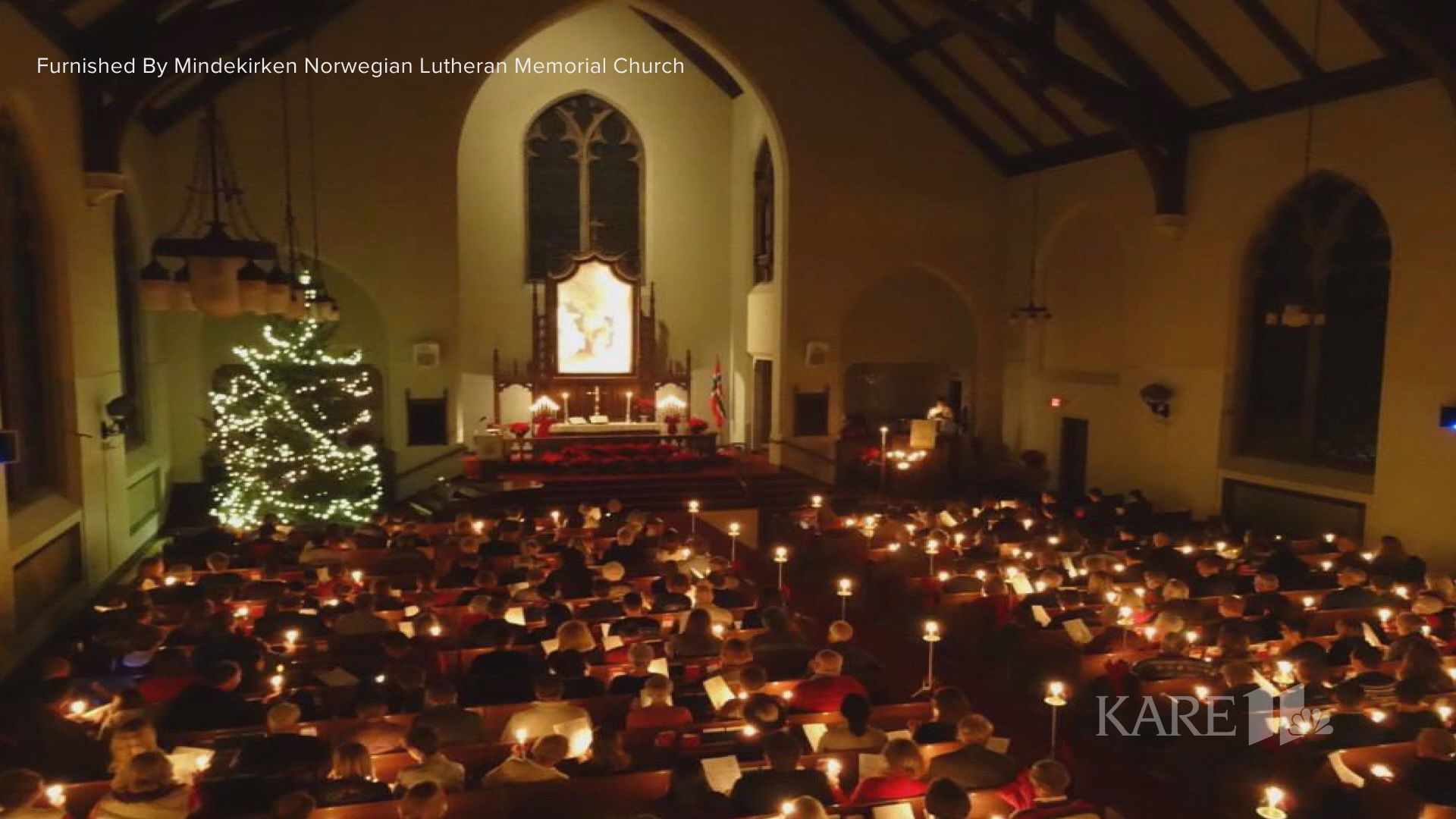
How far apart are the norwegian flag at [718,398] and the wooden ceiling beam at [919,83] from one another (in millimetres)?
6524

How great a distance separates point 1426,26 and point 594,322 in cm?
1333

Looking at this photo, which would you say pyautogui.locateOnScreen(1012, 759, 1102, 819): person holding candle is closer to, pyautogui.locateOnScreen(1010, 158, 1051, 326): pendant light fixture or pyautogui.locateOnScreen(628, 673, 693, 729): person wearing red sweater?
pyautogui.locateOnScreen(628, 673, 693, 729): person wearing red sweater

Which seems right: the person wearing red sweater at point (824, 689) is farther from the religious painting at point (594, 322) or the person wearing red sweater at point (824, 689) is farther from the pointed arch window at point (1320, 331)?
the religious painting at point (594, 322)

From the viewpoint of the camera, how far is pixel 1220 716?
21.5ft

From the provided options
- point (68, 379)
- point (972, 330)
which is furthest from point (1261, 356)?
point (68, 379)

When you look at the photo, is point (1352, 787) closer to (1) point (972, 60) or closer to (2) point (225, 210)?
(1) point (972, 60)

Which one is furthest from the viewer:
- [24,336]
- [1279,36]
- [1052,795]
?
[1279,36]

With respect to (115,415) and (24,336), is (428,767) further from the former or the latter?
(115,415)

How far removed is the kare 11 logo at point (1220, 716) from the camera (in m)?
6.23

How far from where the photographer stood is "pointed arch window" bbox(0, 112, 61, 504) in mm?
9672

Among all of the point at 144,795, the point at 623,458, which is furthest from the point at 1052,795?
the point at 623,458

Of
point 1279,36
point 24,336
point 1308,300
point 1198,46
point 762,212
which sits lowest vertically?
point 24,336

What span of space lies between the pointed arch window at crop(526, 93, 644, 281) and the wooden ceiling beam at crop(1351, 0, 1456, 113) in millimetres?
13038

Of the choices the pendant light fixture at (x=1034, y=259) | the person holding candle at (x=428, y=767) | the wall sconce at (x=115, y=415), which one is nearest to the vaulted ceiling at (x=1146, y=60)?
the pendant light fixture at (x=1034, y=259)
